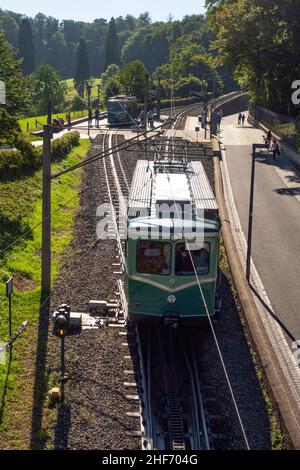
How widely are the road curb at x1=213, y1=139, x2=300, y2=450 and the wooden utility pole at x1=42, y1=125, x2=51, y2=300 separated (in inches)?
219

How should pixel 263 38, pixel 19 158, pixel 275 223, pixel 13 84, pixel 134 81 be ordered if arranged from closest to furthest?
pixel 275 223
pixel 13 84
pixel 19 158
pixel 263 38
pixel 134 81

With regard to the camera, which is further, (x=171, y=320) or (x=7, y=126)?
(x=7, y=126)

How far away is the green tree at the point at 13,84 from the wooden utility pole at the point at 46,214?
9.39m

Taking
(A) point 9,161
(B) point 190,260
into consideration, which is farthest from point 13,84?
(B) point 190,260

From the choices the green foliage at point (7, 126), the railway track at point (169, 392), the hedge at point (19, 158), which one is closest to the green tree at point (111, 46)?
the hedge at point (19, 158)

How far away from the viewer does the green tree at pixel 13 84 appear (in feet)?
83.9

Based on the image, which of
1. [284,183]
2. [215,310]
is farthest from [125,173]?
[215,310]

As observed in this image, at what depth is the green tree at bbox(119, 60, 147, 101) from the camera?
6676 cm

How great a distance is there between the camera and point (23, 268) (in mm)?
19844

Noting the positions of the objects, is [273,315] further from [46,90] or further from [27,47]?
[27,47]

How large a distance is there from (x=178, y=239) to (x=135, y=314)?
82.9 inches

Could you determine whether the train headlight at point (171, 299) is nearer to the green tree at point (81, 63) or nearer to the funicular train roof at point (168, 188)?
the funicular train roof at point (168, 188)

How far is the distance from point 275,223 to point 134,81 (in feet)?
147

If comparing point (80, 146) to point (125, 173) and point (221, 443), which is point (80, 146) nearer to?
point (125, 173)
